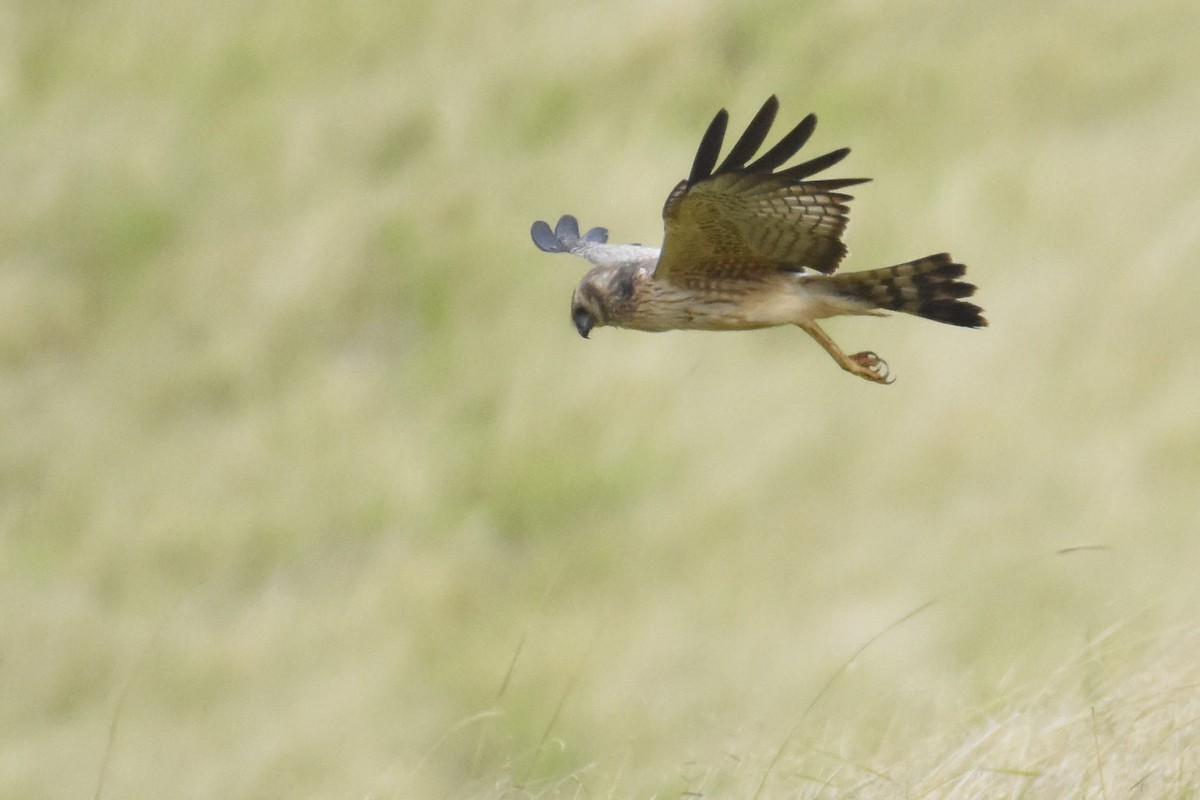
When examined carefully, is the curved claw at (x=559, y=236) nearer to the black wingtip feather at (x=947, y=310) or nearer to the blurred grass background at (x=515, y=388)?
the black wingtip feather at (x=947, y=310)

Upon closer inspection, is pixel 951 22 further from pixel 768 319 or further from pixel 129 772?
pixel 768 319

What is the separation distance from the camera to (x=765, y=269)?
436 cm

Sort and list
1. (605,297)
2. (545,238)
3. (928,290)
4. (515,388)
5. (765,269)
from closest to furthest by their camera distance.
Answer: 1. (928,290)
2. (765,269)
3. (605,297)
4. (545,238)
5. (515,388)

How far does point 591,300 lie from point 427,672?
6.11 metres

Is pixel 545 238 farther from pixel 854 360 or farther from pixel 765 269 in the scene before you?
pixel 854 360

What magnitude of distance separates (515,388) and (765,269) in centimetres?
727

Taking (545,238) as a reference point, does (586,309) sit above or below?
below

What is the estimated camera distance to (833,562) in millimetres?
9867

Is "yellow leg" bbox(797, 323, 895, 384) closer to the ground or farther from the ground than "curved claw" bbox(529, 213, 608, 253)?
closer to the ground

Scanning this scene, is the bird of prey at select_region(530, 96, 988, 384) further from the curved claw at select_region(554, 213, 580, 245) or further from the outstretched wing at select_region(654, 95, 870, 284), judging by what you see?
the curved claw at select_region(554, 213, 580, 245)

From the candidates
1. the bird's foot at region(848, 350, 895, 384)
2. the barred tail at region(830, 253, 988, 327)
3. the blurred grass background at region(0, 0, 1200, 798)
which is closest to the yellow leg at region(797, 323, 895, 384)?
the bird's foot at region(848, 350, 895, 384)

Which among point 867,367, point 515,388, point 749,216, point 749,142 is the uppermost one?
point 515,388

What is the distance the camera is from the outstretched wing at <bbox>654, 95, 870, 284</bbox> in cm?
402

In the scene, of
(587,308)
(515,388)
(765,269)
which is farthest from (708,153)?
(515,388)
